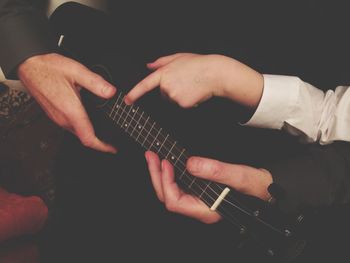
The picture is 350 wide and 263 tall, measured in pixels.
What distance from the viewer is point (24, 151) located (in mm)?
1563

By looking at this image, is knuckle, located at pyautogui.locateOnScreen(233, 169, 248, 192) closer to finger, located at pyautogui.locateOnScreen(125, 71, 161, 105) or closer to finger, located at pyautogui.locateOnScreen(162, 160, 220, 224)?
finger, located at pyautogui.locateOnScreen(162, 160, 220, 224)

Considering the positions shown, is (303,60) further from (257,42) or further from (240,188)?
(240,188)

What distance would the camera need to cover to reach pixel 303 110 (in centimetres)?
95

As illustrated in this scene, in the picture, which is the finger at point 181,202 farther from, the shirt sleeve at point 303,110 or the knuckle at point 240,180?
the shirt sleeve at point 303,110

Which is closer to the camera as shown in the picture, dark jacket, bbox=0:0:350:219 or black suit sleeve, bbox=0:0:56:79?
dark jacket, bbox=0:0:350:219

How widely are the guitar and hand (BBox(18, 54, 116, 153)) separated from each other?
0.30 ft

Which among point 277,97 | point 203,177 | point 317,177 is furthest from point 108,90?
point 317,177

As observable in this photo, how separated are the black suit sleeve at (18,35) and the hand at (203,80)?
41cm

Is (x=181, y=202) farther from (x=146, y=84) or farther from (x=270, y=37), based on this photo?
(x=270, y=37)

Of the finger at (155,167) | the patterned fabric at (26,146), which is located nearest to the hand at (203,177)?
the finger at (155,167)

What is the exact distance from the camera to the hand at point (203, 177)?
31.3 inches

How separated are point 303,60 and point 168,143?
51 cm

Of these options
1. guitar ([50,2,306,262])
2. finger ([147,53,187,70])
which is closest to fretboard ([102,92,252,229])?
guitar ([50,2,306,262])

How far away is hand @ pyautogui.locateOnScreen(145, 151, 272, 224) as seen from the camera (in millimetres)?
794
